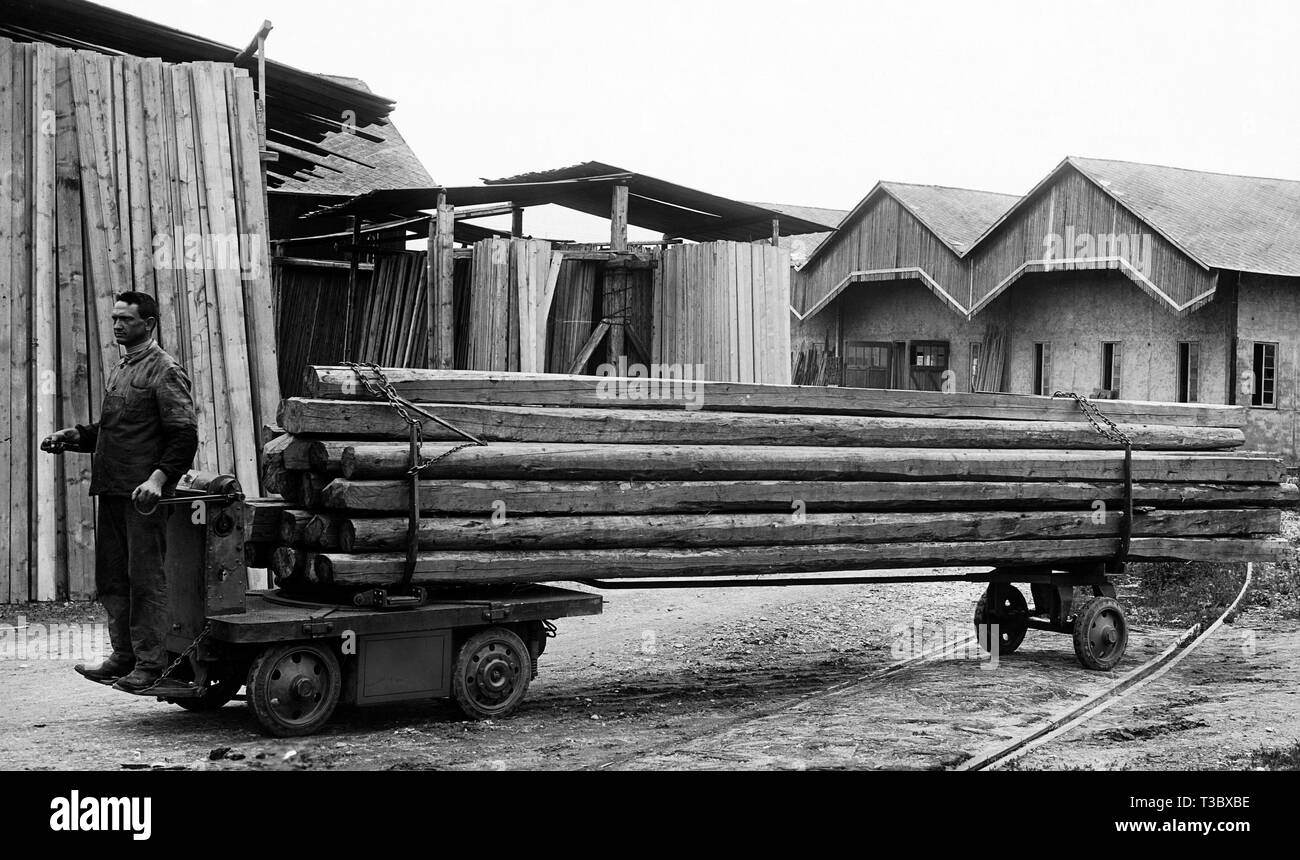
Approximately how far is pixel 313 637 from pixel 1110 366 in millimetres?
26795

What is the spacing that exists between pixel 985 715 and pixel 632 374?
319 inches

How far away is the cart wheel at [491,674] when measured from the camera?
763cm

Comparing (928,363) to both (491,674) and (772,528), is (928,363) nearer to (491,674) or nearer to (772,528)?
(772,528)

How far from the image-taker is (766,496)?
28.5 feet

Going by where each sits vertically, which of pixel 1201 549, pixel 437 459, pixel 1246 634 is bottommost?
pixel 1246 634

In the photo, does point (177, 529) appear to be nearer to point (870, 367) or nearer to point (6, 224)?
point (6, 224)

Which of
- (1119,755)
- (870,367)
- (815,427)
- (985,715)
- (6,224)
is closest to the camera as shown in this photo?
(1119,755)

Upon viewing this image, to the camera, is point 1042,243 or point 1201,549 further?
point 1042,243

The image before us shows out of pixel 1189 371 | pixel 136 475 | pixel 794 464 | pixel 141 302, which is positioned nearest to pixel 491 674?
pixel 136 475

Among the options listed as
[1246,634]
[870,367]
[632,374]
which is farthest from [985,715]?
Result: [870,367]

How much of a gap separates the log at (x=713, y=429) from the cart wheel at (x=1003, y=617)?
4.51 ft

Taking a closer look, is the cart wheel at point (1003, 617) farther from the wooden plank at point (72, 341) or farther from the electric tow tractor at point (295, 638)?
the wooden plank at point (72, 341)

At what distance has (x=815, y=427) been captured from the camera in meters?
8.99

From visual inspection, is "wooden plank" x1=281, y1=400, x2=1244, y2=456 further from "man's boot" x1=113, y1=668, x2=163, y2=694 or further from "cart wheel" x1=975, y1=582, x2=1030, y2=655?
"man's boot" x1=113, y1=668, x2=163, y2=694
